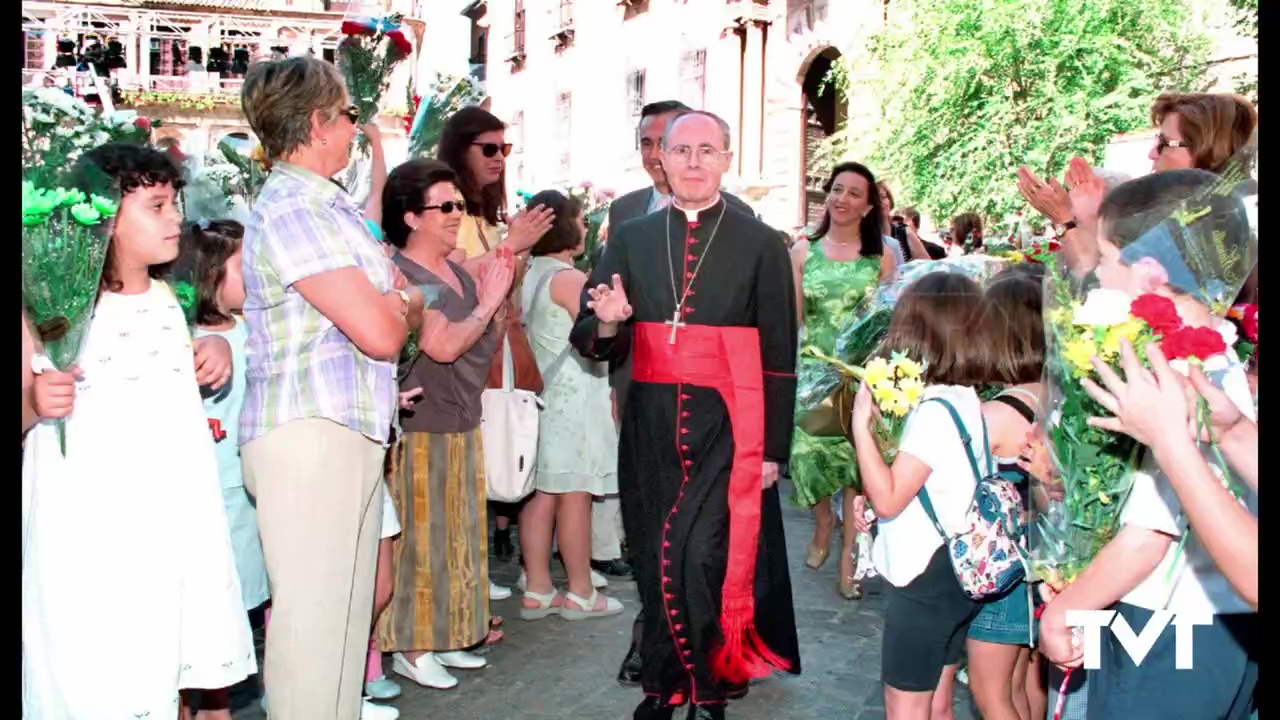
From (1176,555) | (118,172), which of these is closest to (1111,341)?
(1176,555)

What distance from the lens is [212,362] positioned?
3.77 metres

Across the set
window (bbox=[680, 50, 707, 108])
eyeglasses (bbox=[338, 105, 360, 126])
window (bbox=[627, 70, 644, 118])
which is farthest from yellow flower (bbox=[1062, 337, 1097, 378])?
window (bbox=[627, 70, 644, 118])

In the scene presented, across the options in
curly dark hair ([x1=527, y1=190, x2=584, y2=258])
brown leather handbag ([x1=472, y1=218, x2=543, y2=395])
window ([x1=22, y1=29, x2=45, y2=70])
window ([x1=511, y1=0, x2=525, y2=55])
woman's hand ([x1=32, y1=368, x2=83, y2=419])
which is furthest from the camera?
window ([x1=22, y1=29, x2=45, y2=70])

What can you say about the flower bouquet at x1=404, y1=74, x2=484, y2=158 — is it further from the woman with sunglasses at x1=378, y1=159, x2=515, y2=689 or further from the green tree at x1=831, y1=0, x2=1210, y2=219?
the green tree at x1=831, y1=0, x2=1210, y2=219

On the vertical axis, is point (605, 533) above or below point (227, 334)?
below

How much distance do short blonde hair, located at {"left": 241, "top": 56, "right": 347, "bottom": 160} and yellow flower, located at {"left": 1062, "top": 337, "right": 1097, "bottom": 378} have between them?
217 centimetres

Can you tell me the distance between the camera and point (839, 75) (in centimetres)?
1902

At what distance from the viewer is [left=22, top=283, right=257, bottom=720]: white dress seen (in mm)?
3211

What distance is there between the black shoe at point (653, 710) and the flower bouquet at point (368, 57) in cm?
270

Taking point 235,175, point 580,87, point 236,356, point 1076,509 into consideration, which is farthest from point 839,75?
point 1076,509

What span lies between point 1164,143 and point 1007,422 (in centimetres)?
124

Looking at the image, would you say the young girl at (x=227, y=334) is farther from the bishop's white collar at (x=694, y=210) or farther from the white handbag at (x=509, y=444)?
the bishop's white collar at (x=694, y=210)

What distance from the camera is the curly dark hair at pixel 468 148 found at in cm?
584

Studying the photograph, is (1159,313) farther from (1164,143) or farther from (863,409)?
(1164,143)
